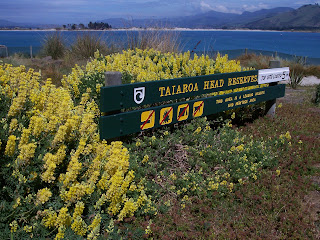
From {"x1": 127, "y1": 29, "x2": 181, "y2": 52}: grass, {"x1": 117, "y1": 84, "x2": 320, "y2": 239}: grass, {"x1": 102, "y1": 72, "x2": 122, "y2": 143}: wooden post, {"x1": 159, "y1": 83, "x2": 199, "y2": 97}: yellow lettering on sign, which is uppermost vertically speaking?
{"x1": 127, "y1": 29, "x2": 181, "y2": 52}: grass

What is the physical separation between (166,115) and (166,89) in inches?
14.8

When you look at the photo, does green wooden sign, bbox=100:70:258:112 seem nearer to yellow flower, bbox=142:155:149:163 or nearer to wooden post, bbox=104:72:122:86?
wooden post, bbox=104:72:122:86

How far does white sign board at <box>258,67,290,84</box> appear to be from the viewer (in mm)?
6789

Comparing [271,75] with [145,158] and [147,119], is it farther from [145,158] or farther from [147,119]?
[145,158]

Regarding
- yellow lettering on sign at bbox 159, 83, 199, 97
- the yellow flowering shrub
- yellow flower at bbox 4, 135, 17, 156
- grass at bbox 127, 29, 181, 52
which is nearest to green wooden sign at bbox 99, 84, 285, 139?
yellow lettering on sign at bbox 159, 83, 199, 97

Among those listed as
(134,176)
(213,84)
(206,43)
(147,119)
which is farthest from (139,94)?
(206,43)

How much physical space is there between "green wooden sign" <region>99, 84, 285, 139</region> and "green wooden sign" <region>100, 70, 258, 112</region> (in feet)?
0.15

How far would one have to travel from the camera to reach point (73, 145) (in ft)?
11.8

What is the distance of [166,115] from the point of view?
4789mm

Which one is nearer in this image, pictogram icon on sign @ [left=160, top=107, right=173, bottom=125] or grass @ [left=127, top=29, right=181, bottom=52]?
pictogram icon on sign @ [left=160, top=107, right=173, bottom=125]

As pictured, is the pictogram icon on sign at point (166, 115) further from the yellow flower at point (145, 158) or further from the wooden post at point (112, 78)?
the wooden post at point (112, 78)

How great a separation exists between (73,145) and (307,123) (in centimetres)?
546

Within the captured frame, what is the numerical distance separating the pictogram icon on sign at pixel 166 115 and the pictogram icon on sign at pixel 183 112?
0.62 ft

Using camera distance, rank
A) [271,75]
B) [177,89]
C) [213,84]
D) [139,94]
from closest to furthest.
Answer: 1. [139,94]
2. [177,89]
3. [213,84]
4. [271,75]
